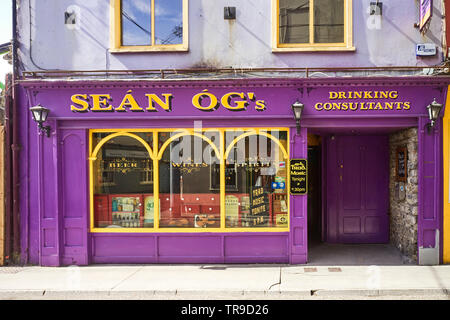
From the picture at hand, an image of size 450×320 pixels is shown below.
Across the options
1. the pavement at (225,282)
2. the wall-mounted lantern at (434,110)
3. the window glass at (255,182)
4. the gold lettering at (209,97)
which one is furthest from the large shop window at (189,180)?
the wall-mounted lantern at (434,110)

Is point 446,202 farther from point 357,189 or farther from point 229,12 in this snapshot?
point 229,12

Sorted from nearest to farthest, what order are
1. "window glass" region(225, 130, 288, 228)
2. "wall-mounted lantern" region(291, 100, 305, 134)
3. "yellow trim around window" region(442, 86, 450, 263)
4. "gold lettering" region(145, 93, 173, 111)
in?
"wall-mounted lantern" region(291, 100, 305, 134)
"yellow trim around window" region(442, 86, 450, 263)
"gold lettering" region(145, 93, 173, 111)
"window glass" region(225, 130, 288, 228)

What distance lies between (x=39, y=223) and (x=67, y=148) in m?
1.73

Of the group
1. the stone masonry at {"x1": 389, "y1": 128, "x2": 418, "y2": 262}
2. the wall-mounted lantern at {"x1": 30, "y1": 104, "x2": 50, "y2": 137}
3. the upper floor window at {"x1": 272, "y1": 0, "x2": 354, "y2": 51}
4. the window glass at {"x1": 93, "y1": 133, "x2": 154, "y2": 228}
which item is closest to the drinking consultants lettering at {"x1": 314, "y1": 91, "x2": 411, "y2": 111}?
the stone masonry at {"x1": 389, "y1": 128, "x2": 418, "y2": 262}

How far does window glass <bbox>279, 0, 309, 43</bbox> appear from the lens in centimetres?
842

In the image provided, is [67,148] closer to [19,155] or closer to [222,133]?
[19,155]

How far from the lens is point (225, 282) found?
7.03 meters

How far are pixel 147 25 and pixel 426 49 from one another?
602 cm

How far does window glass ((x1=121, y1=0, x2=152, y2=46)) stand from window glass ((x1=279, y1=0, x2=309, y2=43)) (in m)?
2.96

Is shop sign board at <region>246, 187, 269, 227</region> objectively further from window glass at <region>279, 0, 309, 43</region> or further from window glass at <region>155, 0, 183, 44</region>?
window glass at <region>155, 0, 183, 44</region>

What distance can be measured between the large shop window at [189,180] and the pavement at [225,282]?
3.23 ft

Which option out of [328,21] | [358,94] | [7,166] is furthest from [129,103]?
[358,94]

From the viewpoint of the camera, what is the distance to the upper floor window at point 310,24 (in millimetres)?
8375

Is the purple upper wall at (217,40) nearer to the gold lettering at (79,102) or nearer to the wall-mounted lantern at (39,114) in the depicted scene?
the gold lettering at (79,102)
